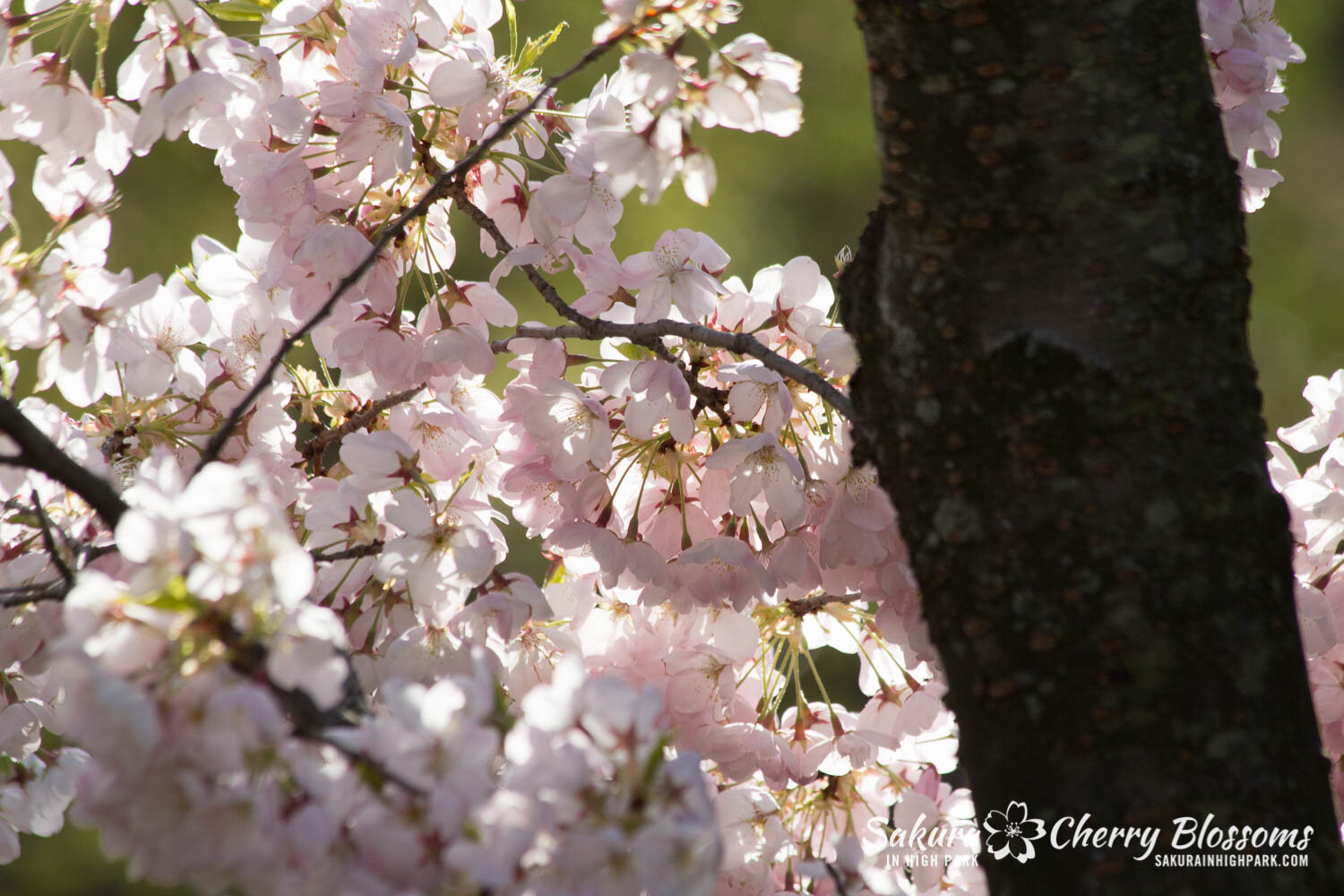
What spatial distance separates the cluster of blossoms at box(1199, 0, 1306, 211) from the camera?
2.89 ft

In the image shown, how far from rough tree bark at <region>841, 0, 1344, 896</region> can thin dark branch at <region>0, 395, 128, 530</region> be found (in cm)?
39

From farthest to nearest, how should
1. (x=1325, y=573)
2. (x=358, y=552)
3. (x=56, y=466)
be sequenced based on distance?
A: (x=1325, y=573)
(x=358, y=552)
(x=56, y=466)

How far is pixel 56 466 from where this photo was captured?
0.49 metres

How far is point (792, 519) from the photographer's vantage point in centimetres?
80

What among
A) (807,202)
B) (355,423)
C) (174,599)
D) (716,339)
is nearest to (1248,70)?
(716,339)

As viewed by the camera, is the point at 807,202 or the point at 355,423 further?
the point at 807,202

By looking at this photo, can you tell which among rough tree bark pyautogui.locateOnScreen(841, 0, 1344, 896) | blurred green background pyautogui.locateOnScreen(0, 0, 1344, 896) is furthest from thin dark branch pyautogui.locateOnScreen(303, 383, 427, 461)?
blurred green background pyautogui.locateOnScreen(0, 0, 1344, 896)

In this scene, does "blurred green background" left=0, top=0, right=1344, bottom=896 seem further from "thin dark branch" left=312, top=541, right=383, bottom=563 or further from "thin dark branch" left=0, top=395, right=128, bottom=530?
"thin dark branch" left=0, top=395, right=128, bottom=530

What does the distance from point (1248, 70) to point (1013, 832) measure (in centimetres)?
70

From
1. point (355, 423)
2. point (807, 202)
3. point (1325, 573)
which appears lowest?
point (1325, 573)

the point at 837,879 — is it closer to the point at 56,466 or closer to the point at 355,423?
the point at 56,466

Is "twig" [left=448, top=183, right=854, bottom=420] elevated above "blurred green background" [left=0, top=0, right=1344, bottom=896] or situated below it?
below

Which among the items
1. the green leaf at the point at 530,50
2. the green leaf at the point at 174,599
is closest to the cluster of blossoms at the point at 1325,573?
the green leaf at the point at 530,50

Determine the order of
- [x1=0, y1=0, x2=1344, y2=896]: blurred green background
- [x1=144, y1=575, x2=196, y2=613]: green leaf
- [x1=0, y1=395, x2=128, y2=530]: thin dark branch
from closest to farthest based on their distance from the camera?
[x1=144, y1=575, x2=196, y2=613]: green leaf, [x1=0, y1=395, x2=128, y2=530]: thin dark branch, [x1=0, y1=0, x2=1344, y2=896]: blurred green background
